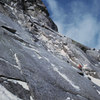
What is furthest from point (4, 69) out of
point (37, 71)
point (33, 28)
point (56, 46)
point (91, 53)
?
point (91, 53)

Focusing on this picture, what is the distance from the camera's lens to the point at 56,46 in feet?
78.6

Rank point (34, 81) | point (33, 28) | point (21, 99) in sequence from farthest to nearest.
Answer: point (33, 28) < point (34, 81) < point (21, 99)

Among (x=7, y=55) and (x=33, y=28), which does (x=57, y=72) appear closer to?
(x=7, y=55)

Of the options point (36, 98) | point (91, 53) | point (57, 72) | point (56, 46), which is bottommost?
point (36, 98)

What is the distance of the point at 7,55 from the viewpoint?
33.6 feet

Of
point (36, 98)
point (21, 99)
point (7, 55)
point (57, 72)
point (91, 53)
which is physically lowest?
point (21, 99)

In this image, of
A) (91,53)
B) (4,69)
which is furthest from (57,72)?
(91,53)

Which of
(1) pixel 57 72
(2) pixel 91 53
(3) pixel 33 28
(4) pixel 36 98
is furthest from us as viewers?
(2) pixel 91 53

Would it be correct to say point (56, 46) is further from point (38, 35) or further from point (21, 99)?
point (21, 99)

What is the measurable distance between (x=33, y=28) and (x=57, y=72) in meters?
14.5

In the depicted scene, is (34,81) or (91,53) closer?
(34,81)

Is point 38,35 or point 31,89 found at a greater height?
point 38,35

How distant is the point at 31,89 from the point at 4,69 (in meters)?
1.80

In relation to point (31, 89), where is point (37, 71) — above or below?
above
